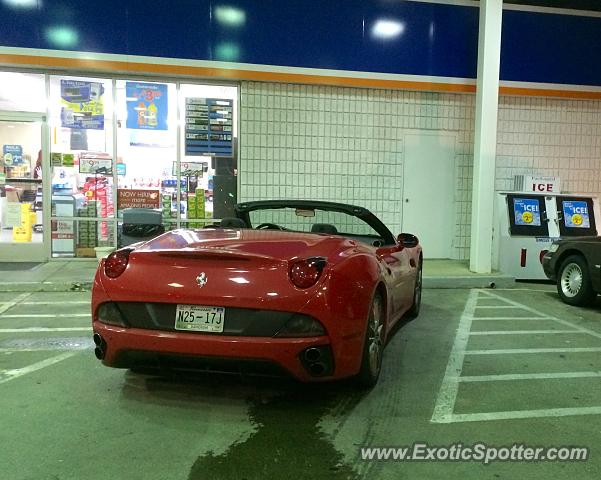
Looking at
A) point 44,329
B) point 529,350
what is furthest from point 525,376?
point 44,329

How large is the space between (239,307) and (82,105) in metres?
7.91

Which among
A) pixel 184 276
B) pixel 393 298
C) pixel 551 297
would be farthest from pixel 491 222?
pixel 184 276

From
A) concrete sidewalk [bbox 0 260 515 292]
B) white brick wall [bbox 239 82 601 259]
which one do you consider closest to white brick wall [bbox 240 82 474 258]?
white brick wall [bbox 239 82 601 259]

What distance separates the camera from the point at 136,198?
33.2 ft

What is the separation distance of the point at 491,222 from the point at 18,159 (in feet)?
26.8

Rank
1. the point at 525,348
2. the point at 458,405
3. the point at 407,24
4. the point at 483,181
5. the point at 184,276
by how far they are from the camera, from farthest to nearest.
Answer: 1. the point at 407,24
2. the point at 483,181
3. the point at 525,348
4. the point at 458,405
5. the point at 184,276

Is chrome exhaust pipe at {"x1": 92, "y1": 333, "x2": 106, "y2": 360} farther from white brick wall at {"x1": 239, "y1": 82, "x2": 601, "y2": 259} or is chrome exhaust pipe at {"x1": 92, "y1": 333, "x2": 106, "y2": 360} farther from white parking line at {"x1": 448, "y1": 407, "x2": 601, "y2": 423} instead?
white brick wall at {"x1": 239, "y1": 82, "x2": 601, "y2": 259}

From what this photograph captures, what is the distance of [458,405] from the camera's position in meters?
3.78

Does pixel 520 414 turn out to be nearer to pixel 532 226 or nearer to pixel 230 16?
pixel 532 226

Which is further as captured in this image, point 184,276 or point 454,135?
point 454,135

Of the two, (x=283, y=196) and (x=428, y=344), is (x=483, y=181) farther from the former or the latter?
(x=428, y=344)

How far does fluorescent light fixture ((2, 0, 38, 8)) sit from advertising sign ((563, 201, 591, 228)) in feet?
31.2

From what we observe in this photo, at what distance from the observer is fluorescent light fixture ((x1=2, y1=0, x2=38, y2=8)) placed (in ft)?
30.2

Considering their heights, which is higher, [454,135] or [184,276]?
[454,135]
